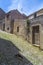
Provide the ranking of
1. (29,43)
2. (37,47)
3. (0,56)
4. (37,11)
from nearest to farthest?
(0,56) < (37,47) < (29,43) < (37,11)

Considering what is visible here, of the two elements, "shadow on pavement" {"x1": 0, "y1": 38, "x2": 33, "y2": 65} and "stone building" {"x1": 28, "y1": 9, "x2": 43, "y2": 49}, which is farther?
"stone building" {"x1": 28, "y1": 9, "x2": 43, "y2": 49}

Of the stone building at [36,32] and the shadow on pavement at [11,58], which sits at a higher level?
the stone building at [36,32]

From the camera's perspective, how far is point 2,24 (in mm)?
24281

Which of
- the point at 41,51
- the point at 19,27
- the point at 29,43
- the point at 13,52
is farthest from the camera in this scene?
the point at 19,27

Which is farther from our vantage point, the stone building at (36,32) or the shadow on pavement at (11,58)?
the stone building at (36,32)

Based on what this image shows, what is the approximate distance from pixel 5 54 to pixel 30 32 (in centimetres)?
513

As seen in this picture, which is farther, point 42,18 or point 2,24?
point 2,24

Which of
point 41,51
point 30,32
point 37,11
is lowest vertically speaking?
point 41,51

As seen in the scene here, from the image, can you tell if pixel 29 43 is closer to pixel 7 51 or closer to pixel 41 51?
pixel 41 51

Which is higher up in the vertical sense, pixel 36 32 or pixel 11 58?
pixel 36 32

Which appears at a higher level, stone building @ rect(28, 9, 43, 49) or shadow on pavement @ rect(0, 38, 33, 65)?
stone building @ rect(28, 9, 43, 49)

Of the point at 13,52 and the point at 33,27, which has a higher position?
the point at 33,27

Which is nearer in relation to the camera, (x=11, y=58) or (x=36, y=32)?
(x=11, y=58)

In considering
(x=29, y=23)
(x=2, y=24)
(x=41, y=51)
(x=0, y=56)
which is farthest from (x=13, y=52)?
(x=2, y=24)
